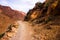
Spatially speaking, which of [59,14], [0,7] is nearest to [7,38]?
[59,14]

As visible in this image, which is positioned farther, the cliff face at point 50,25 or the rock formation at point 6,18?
the rock formation at point 6,18

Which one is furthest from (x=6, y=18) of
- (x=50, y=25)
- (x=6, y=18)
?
(x=50, y=25)

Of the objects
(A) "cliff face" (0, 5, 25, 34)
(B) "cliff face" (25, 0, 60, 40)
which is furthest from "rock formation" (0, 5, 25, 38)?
(B) "cliff face" (25, 0, 60, 40)

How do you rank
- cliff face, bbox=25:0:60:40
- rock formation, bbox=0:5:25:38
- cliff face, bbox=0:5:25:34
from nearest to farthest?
cliff face, bbox=25:0:60:40
rock formation, bbox=0:5:25:38
cliff face, bbox=0:5:25:34

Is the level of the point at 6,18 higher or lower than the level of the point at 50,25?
lower

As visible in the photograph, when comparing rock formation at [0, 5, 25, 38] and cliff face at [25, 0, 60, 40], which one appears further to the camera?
rock formation at [0, 5, 25, 38]

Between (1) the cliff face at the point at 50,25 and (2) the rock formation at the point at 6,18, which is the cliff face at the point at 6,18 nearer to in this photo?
(2) the rock formation at the point at 6,18

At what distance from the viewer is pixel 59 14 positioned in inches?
791

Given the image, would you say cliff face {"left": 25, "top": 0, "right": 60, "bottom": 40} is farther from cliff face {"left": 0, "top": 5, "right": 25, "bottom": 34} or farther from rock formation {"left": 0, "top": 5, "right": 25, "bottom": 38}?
cliff face {"left": 0, "top": 5, "right": 25, "bottom": 34}

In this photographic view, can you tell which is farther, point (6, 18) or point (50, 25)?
point (6, 18)

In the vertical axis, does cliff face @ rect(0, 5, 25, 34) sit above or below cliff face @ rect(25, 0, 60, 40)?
below

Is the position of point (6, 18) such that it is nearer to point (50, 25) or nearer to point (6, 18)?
point (6, 18)

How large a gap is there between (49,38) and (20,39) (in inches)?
171

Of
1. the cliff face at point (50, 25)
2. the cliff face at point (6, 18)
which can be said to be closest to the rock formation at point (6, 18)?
the cliff face at point (6, 18)
